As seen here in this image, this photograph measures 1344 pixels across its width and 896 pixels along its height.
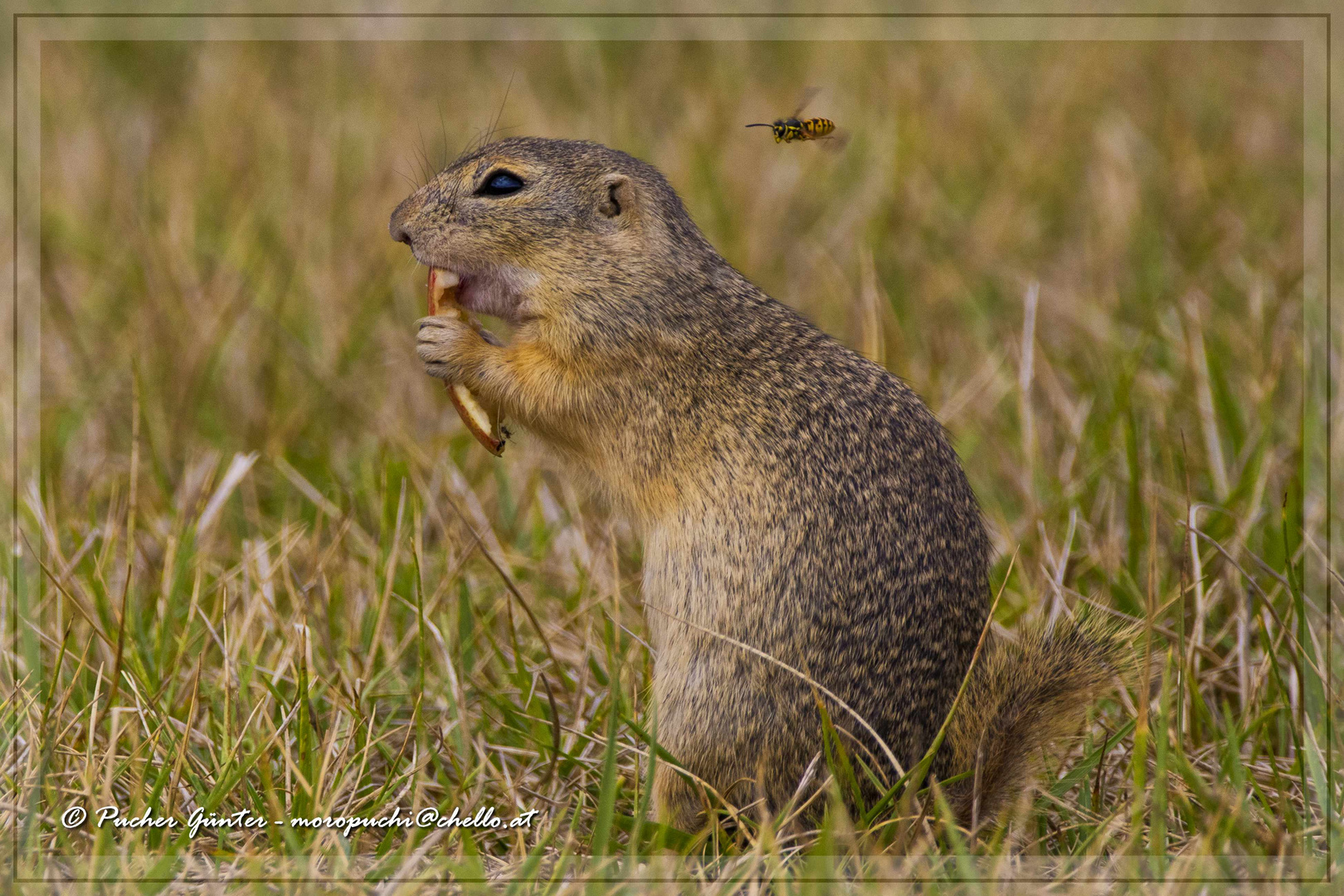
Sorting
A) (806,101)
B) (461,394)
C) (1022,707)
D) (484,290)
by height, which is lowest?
(1022,707)

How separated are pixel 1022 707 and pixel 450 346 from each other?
1794 millimetres

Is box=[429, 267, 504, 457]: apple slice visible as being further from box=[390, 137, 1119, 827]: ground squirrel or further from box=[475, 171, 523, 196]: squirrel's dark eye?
box=[475, 171, 523, 196]: squirrel's dark eye

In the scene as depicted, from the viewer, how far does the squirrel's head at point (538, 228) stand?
12.0 feet

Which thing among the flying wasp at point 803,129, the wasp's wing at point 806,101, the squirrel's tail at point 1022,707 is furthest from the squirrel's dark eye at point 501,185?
the squirrel's tail at point 1022,707

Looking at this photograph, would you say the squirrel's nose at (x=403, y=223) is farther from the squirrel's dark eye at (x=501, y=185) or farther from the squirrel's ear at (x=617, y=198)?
→ the squirrel's ear at (x=617, y=198)

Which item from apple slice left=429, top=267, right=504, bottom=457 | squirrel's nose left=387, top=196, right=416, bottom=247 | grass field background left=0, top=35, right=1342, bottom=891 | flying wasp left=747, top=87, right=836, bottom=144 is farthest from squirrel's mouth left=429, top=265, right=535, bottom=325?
flying wasp left=747, top=87, right=836, bottom=144

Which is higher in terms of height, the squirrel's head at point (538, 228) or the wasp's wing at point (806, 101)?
the wasp's wing at point (806, 101)

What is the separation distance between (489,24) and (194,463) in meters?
4.56

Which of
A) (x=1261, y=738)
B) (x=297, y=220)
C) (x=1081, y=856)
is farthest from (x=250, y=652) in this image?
(x=297, y=220)

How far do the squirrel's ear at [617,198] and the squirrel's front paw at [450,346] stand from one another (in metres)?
0.52

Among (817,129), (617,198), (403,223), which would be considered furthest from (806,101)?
(403,223)

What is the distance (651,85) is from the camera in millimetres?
8586

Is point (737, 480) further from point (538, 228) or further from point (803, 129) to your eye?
point (803, 129)

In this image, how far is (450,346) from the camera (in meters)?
3.67
